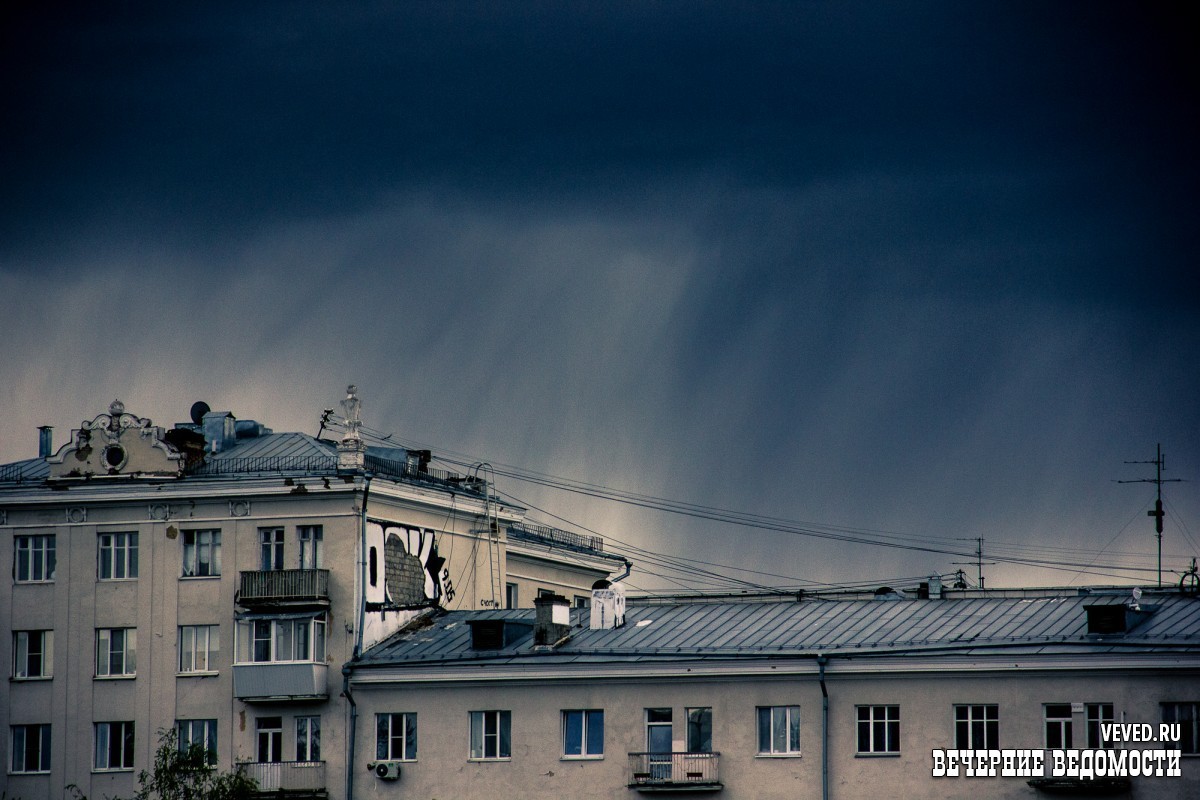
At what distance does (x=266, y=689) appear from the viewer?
6838cm

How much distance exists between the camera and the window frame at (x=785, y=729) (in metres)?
61.6

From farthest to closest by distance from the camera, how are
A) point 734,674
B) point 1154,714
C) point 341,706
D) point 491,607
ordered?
point 491,607
point 341,706
point 734,674
point 1154,714

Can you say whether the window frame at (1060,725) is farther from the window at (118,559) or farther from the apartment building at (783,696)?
the window at (118,559)

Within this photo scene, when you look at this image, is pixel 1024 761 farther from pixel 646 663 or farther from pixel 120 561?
pixel 120 561

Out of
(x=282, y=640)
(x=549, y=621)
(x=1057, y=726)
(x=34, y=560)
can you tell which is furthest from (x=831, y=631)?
(x=34, y=560)

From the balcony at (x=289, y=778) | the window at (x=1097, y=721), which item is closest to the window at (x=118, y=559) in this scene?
the balcony at (x=289, y=778)

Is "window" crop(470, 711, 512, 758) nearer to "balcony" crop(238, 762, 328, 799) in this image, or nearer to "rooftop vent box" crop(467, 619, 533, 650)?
"rooftop vent box" crop(467, 619, 533, 650)

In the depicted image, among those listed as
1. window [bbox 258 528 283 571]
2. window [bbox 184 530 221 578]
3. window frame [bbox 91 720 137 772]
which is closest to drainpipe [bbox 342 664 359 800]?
window [bbox 258 528 283 571]

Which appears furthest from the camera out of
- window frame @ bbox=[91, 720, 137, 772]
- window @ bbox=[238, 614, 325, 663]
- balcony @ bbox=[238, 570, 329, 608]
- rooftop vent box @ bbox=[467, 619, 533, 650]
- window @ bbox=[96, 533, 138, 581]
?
window @ bbox=[96, 533, 138, 581]

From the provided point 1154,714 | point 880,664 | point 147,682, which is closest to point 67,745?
point 147,682

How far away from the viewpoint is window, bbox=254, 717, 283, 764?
225 feet

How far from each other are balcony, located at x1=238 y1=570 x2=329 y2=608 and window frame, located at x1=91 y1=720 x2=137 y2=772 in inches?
240

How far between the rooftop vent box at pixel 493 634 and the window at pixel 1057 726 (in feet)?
57.9

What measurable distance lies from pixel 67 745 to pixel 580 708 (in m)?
18.7
